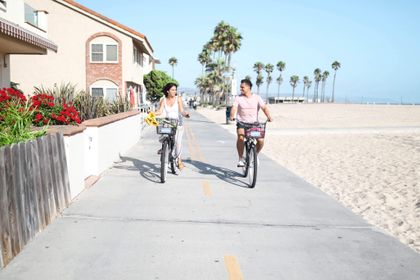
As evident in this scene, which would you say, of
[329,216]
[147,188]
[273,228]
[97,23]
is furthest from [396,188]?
[97,23]

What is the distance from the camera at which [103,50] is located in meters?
32.0

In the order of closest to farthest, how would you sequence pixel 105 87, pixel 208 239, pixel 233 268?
1. pixel 233 268
2. pixel 208 239
3. pixel 105 87

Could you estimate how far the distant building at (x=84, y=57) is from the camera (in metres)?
31.5

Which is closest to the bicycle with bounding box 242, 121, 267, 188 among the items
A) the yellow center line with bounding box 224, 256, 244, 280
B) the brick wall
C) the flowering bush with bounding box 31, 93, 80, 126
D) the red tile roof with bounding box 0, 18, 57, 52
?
the flowering bush with bounding box 31, 93, 80, 126

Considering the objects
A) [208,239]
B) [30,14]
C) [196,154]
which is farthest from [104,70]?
[208,239]

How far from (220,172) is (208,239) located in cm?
507

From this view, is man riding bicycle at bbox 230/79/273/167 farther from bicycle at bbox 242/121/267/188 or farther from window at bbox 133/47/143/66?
window at bbox 133/47/143/66

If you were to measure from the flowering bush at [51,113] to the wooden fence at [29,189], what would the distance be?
1.69 metres

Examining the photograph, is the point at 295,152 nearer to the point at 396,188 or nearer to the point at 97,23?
the point at 396,188

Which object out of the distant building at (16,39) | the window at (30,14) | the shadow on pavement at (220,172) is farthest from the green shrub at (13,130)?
the window at (30,14)

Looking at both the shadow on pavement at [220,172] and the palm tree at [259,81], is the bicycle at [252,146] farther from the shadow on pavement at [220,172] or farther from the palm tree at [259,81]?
the palm tree at [259,81]

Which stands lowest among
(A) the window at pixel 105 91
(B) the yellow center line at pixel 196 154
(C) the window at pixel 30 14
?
(B) the yellow center line at pixel 196 154

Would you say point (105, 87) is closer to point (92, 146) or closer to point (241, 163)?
point (92, 146)

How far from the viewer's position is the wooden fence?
4.28 metres
